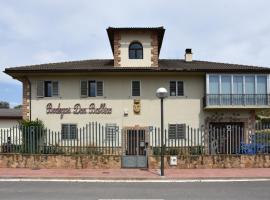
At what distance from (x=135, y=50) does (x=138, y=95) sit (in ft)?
11.6

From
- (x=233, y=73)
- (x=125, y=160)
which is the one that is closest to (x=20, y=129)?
(x=125, y=160)

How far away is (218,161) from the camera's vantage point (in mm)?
19203

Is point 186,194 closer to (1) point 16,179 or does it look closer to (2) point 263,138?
(1) point 16,179

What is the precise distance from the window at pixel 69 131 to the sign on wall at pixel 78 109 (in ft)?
2.69

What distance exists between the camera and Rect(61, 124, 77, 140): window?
1072 inches

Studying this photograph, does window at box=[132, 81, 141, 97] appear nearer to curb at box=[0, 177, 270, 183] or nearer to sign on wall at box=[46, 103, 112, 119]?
sign on wall at box=[46, 103, 112, 119]

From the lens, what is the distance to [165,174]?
55.9 ft

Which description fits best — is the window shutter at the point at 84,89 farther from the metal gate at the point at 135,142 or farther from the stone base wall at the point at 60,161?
the stone base wall at the point at 60,161

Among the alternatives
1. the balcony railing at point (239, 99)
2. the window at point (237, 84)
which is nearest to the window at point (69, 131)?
the balcony railing at point (239, 99)

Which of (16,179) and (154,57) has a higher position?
(154,57)

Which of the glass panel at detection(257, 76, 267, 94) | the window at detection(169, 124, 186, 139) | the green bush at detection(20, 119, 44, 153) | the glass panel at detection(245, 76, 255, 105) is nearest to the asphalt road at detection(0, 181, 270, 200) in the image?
the green bush at detection(20, 119, 44, 153)

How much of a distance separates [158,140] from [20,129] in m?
7.64

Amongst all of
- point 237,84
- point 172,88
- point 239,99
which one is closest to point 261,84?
point 237,84

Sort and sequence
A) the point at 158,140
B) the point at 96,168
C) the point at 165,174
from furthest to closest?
the point at 158,140, the point at 96,168, the point at 165,174
